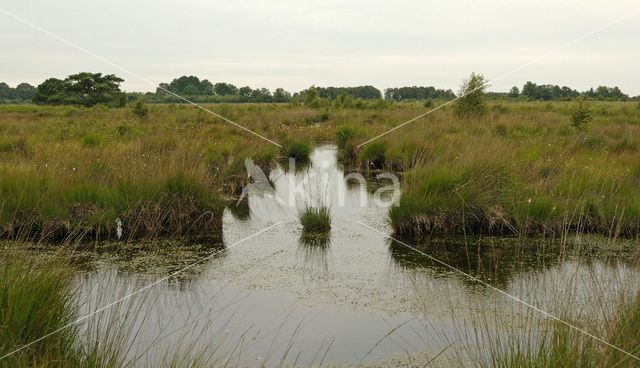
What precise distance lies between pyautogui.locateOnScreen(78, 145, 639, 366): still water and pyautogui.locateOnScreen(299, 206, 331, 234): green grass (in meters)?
0.11

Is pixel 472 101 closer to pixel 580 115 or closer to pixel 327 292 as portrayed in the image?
pixel 580 115

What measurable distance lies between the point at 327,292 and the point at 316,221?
1736mm

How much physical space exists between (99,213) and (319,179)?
3932mm

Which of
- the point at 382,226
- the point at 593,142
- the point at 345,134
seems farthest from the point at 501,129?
the point at 382,226

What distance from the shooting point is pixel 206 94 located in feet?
187

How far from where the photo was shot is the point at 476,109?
51.0ft

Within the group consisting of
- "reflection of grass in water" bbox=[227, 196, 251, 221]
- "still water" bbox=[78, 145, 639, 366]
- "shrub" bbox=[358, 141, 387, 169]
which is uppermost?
"shrub" bbox=[358, 141, 387, 169]

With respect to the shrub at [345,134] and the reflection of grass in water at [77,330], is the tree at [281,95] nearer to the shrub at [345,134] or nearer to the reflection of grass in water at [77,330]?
the shrub at [345,134]

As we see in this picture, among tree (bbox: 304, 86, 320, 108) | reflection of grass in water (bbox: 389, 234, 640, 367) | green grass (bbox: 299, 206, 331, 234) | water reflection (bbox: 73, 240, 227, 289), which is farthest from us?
tree (bbox: 304, 86, 320, 108)

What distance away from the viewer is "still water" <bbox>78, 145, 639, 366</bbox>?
277 cm

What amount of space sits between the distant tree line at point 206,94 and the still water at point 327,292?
22719 mm

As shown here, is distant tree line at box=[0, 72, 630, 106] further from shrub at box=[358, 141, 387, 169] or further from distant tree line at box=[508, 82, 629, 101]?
shrub at box=[358, 141, 387, 169]

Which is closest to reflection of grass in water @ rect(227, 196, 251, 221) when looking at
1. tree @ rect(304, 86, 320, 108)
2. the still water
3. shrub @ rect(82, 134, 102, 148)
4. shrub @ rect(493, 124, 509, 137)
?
the still water

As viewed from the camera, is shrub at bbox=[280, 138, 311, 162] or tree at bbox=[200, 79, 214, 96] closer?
shrub at bbox=[280, 138, 311, 162]
